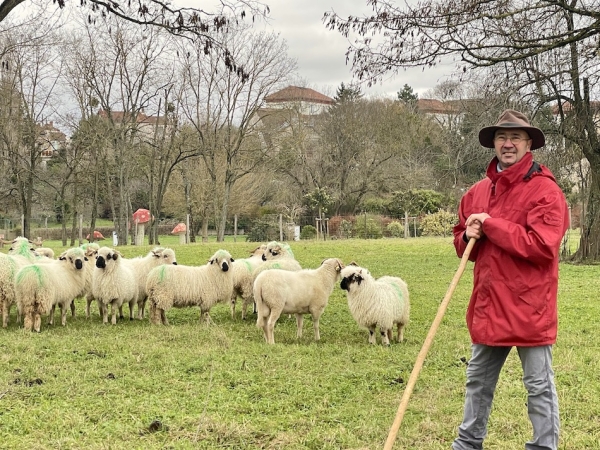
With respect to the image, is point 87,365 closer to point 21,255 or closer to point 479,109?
point 21,255

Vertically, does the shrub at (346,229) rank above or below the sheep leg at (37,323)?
above

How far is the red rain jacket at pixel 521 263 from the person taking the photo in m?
3.54

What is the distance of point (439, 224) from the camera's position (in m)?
36.0

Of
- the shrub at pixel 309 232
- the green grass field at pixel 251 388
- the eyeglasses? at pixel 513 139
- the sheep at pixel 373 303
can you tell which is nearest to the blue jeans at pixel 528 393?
the green grass field at pixel 251 388

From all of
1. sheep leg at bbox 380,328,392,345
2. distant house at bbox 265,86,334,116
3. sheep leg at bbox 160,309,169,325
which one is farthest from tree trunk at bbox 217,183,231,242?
sheep leg at bbox 380,328,392,345

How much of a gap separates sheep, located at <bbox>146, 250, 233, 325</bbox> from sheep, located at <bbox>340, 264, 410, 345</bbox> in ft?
9.01

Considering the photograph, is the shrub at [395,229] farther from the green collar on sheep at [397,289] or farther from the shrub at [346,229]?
the green collar on sheep at [397,289]

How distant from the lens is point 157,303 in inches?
383

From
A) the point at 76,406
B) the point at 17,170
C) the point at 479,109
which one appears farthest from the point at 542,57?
the point at 17,170

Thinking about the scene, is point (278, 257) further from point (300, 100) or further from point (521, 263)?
point (300, 100)

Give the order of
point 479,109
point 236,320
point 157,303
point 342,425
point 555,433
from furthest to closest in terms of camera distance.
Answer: point 479,109 < point 236,320 < point 157,303 < point 342,425 < point 555,433

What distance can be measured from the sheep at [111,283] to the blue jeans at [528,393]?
24.5 ft

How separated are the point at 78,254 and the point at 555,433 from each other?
28.7ft

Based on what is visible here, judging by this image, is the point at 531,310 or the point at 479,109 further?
the point at 479,109
